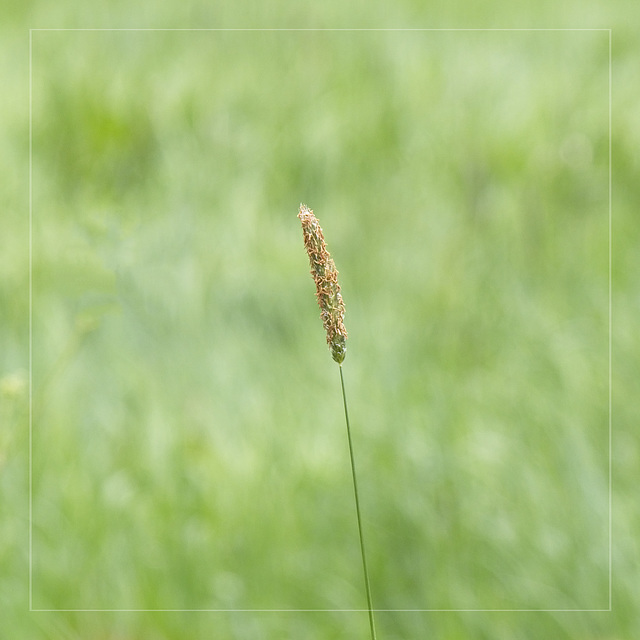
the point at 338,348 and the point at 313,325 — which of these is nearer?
the point at 338,348

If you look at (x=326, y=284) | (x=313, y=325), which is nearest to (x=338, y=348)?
(x=326, y=284)

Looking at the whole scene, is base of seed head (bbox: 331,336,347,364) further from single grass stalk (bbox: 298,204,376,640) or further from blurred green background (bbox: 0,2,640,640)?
blurred green background (bbox: 0,2,640,640)

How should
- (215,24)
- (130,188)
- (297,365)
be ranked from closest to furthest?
(297,365) → (130,188) → (215,24)

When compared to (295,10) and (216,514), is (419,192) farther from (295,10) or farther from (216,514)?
(216,514)

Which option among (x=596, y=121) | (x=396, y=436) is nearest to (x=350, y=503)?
(x=396, y=436)

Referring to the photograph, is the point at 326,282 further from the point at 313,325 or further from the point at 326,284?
the point at 313,325

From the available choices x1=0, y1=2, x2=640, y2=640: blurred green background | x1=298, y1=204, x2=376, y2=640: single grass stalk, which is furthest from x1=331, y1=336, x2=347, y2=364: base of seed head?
x1=0, y1=2, x2=640, y2=640: blurred green background

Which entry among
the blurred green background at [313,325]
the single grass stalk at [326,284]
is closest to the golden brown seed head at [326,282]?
the single grass stalk at [326,284]
